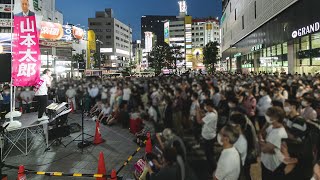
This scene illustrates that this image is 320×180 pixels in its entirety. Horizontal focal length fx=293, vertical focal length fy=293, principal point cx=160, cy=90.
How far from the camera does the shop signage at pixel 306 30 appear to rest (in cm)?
2117

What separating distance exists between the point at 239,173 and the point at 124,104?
10.3 metres

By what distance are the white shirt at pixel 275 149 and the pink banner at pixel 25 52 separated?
719 cm

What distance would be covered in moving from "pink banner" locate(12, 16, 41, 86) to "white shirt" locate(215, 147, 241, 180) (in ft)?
22.8

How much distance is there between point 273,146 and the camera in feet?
16.1

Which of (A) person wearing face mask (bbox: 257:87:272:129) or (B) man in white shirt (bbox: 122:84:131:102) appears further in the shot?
(B) man in white shirt (bbox: 122:84:131:102)

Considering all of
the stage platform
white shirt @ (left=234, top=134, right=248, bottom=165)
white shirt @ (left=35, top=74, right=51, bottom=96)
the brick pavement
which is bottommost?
the brick pavement

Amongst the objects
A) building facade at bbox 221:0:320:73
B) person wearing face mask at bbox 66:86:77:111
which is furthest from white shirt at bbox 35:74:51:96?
building facade at bbox 221:0:320:73

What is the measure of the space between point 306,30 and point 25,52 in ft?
70.4

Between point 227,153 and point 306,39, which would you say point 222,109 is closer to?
point 227,153

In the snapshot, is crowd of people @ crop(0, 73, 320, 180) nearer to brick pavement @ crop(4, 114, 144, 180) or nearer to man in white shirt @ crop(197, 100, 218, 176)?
man in white shirt @ crop(197, 100, 218, 176)

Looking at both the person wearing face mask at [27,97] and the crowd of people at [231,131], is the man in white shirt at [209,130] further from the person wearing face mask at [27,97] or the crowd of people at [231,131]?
the person wearing face mask at [27,97]

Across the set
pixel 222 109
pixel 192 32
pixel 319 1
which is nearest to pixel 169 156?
pixel 222 109

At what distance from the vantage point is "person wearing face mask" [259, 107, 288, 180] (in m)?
4.77

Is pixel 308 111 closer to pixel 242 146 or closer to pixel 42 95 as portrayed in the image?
pixel 242 146
